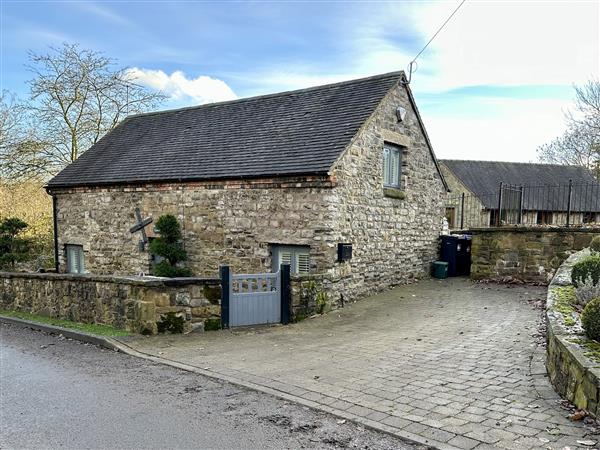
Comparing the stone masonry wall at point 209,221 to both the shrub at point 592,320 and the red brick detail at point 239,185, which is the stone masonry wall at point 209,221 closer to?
the red brick detail at point 239,185

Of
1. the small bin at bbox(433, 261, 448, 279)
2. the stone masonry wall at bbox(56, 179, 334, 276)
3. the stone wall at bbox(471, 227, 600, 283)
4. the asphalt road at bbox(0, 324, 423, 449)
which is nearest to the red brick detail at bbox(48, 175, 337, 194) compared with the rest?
the stone masonry wall at bbox(56, 179, 334, 276)

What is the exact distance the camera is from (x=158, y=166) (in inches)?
600

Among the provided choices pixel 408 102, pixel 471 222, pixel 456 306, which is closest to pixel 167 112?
pixel 408 102

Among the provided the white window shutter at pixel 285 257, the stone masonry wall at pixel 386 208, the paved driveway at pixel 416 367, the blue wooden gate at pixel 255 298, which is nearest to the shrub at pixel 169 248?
the white window shutter at pixel 285 257

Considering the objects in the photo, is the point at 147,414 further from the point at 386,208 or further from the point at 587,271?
the point at 386,208

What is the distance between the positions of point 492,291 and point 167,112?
14250 millimetres

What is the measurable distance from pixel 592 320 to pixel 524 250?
9.51m

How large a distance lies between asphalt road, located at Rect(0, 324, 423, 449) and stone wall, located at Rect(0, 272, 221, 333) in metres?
1.80

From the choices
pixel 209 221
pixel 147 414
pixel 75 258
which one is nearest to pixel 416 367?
pixel 147 414

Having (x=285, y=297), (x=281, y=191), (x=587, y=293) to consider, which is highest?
(x=281, y=191)

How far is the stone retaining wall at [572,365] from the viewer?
14.4 feet

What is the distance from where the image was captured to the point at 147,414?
5.18 m

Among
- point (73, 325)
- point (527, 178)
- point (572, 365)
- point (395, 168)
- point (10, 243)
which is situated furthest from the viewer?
point (527, 178)

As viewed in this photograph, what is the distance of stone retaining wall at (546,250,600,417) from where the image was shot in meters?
4.39
